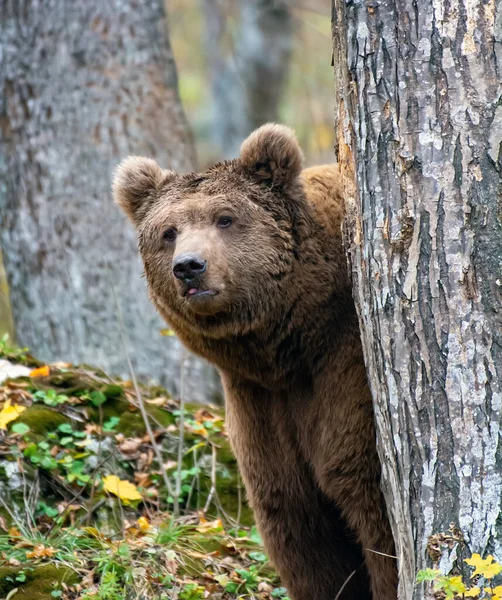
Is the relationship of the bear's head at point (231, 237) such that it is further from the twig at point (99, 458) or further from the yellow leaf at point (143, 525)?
the yellow leaf at point (143, 525)

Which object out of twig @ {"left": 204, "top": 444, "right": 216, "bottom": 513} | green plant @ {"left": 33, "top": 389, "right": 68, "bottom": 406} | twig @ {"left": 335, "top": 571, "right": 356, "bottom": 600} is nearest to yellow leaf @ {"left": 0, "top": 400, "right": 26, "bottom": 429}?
green plant @ {"left": 33, "top": 389, "right": 68, "bottom": 406}

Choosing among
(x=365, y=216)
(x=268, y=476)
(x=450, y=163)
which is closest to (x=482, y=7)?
(x=450, y=163)

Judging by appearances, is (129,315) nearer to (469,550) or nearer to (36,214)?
(36,214)

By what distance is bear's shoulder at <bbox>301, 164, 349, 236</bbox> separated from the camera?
537cm

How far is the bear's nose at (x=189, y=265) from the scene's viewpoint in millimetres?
4836

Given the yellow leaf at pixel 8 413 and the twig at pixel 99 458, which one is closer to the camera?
the twig at pixel 99 458

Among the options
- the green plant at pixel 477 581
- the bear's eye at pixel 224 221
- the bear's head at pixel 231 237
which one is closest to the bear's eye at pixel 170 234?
the bear's head at pixel 231 237

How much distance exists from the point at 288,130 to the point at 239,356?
54.2 inches

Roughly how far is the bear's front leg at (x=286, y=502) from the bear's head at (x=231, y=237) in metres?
0.58

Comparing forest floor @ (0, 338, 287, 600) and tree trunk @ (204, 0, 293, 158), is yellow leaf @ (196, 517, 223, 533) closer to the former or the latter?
forest floor @ (0, 338, 287, 600)

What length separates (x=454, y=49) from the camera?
3934 mm

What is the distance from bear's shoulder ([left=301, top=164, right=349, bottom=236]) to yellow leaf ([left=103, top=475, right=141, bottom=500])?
233cm

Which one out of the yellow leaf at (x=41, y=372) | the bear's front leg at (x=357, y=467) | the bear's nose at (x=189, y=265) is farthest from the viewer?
the yellow leaf at (x=41, y=372)

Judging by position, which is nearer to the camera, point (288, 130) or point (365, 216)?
point (365, 216)
